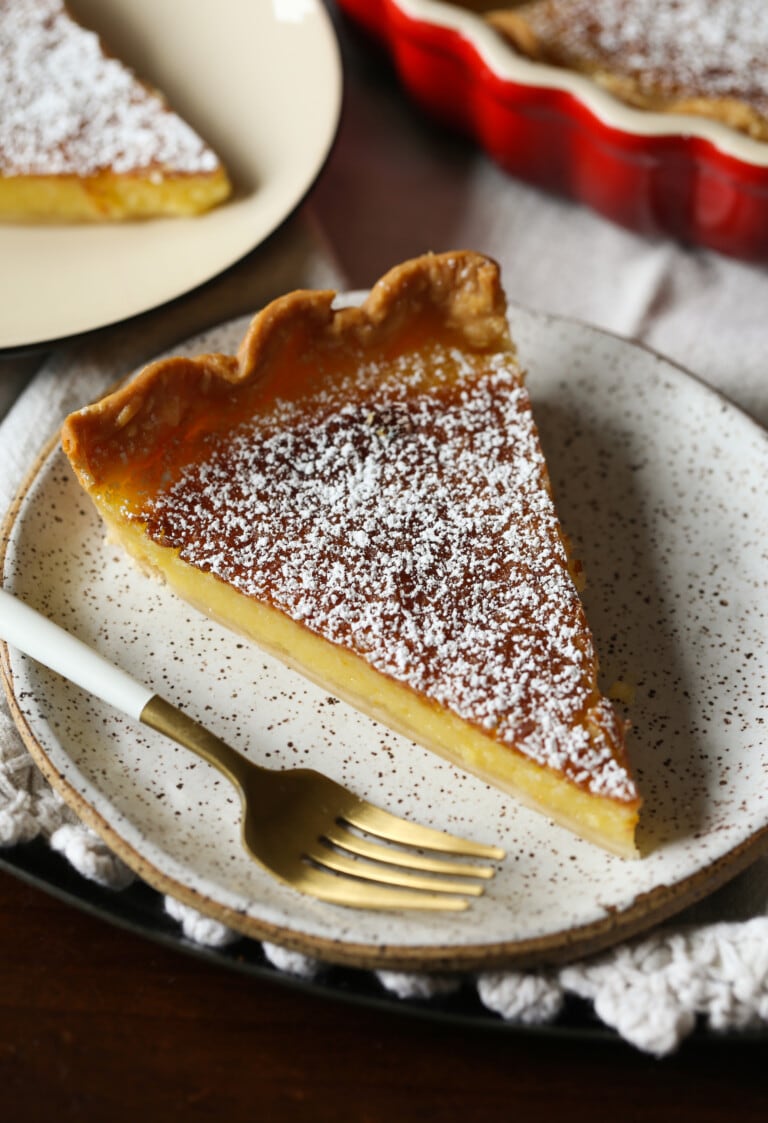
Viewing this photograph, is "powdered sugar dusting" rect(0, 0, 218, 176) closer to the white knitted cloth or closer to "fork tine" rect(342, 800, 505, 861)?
the white knitted cloth

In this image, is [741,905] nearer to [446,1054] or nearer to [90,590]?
[446,1054]

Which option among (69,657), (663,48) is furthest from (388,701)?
(663,48)

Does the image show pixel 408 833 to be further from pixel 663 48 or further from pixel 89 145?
pixel 663 48

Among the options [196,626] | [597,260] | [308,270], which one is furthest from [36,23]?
[196,626]

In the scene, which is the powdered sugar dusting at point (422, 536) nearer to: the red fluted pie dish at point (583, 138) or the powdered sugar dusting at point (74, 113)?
the red fluted pie dish at point (583, 138)

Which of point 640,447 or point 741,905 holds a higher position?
point 640,447

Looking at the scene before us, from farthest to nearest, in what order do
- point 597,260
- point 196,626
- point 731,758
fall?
point 597,260
point 196,626
point 731,758

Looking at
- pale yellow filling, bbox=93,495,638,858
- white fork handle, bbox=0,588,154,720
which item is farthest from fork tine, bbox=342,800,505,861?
white fork handle, bbox=0,588,154,720
